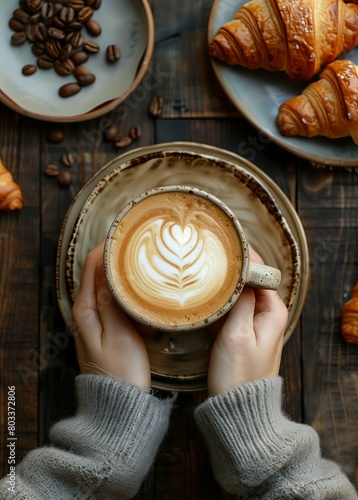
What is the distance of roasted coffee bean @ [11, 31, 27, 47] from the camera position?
1.24m

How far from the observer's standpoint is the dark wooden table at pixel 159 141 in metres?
1.23

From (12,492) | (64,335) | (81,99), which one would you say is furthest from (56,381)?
(81,99)

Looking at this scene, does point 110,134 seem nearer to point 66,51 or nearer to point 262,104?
point 66,51

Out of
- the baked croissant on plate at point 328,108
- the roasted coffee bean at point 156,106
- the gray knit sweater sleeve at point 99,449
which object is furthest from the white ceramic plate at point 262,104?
the gray knit sweater sleeve at point 99,449

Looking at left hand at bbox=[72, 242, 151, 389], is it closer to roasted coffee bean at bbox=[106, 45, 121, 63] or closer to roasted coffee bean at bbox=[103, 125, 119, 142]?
roasted coffee bean at bbox=[103, 125, 119, 142]

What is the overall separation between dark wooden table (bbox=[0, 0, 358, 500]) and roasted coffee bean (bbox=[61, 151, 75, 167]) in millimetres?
17

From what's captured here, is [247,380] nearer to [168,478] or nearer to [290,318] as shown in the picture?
[290,318]

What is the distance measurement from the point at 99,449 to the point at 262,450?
0.25 metres

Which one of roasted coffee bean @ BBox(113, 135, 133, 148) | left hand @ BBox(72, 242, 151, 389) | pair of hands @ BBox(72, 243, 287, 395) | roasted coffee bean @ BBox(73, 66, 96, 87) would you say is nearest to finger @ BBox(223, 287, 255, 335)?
pair of hands @ BBox(72, 243, 287, 395)

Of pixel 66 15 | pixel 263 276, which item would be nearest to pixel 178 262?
pixel 263 276

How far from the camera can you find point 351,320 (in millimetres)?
1206

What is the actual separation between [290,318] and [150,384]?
0.94ft

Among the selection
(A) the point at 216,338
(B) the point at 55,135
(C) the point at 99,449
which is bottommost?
(C) the point at 99,449

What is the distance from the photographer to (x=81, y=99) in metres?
1.23
